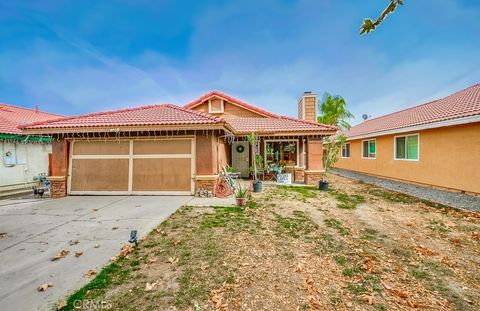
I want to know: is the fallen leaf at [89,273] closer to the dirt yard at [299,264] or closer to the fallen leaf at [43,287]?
the dirt yard at [299,264]

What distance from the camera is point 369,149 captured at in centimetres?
1570

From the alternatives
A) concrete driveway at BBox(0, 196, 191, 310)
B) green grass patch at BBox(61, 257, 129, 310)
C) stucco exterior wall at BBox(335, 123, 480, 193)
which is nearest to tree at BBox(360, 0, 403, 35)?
green grass patch at BBox(61, 257, 129, 310)

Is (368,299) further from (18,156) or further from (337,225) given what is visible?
(18,156)

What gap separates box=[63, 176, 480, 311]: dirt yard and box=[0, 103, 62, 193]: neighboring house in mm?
10698

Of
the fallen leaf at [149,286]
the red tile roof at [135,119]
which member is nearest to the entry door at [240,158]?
the red tile roof at [135,119]

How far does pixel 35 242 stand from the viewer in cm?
438

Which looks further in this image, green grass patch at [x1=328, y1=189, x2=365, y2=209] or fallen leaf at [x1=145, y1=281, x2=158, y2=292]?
green grass patch at [x1=328, y1=189, x2=365, y2=209]

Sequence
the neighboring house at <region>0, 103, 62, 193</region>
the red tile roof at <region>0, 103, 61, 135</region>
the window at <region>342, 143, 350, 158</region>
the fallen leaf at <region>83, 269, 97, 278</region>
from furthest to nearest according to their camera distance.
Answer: the window at <region>342, 143, 350, 158</region>
the red tile roof at <region>0, 103, 61, 135</region>
the neighboring house at <region>0, 103, 62, 193</region>
the fallen leaf at <region>83, 269, 97, 278</region>

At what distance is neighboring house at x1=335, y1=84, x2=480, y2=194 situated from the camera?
27.1 ft

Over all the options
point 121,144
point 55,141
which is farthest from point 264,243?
point 55,141

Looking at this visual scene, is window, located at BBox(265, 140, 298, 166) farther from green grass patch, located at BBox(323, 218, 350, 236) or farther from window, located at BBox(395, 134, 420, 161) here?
green grass patch, located at BBox(323, 218, 350, 236)

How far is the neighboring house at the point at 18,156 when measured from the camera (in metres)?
10.7

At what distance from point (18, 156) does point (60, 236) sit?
10.6 m

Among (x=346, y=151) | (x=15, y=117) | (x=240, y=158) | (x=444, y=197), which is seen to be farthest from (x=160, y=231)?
Answer: (x=346, y=151)
